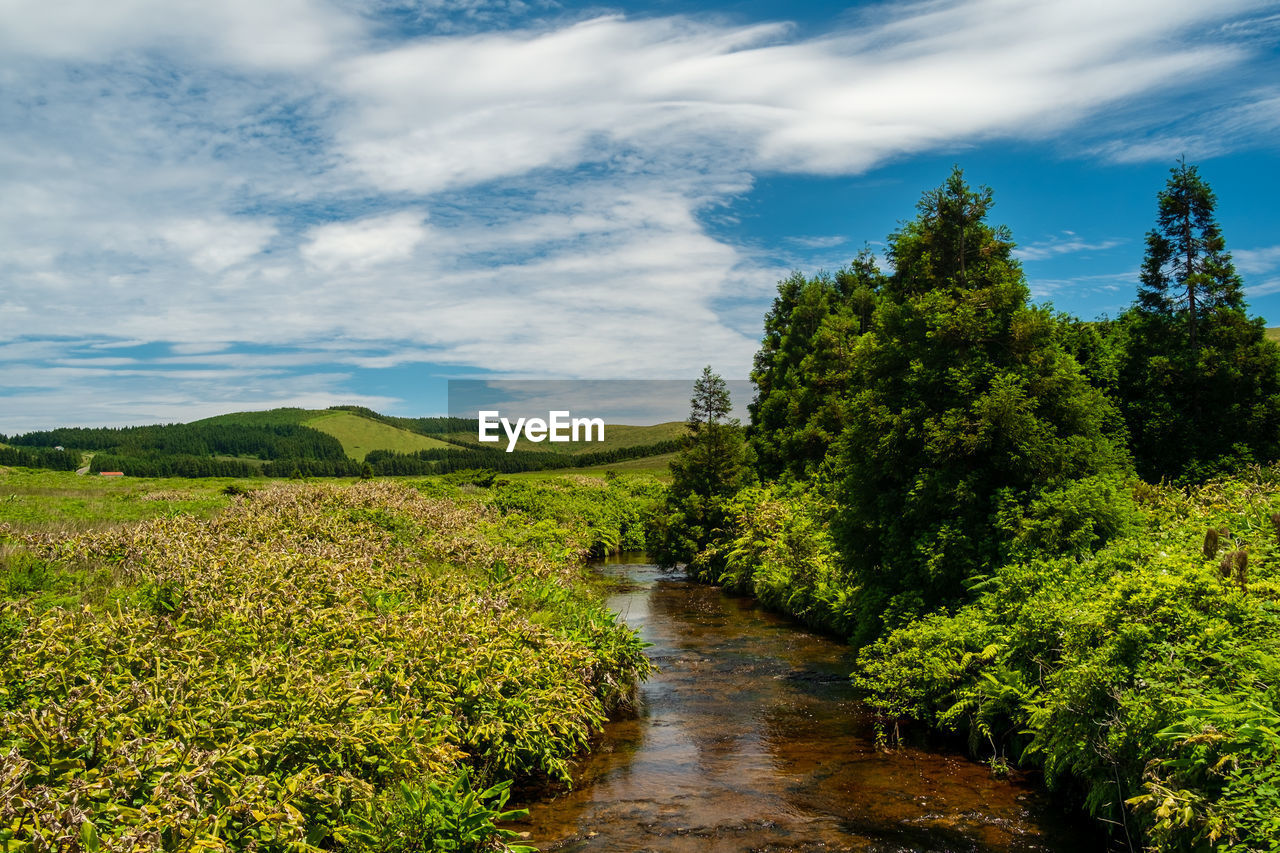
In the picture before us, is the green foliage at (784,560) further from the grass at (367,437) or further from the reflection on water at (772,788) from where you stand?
the grass at (367,437)

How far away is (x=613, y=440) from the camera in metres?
128

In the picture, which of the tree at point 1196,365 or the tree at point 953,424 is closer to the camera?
the tree at point 953,424

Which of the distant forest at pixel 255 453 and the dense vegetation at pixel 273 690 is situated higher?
the distant forest at pixel 255 453

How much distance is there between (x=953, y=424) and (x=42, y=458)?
117m

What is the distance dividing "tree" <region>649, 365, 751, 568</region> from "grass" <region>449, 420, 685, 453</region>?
67188 millimetres

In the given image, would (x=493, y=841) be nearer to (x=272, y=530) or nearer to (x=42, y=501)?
(x=272, y=530)

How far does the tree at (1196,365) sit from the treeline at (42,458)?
10630 cm

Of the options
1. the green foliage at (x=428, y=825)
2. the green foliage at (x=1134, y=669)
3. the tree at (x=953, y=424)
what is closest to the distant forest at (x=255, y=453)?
the tree at (x=953, y=424)

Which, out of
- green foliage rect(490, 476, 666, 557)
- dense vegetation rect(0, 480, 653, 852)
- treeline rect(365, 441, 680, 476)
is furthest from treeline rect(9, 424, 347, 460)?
dense vegetation rect(0, 480, 653, 852)

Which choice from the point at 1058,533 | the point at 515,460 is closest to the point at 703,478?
the point at 1058,533

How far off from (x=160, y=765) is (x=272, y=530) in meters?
10.6

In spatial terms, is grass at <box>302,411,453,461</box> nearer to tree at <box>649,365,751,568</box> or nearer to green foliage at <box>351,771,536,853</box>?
tree at <box>649,365,751,568</box>

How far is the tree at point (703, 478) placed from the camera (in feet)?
103

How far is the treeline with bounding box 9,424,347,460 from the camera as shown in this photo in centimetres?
14850
